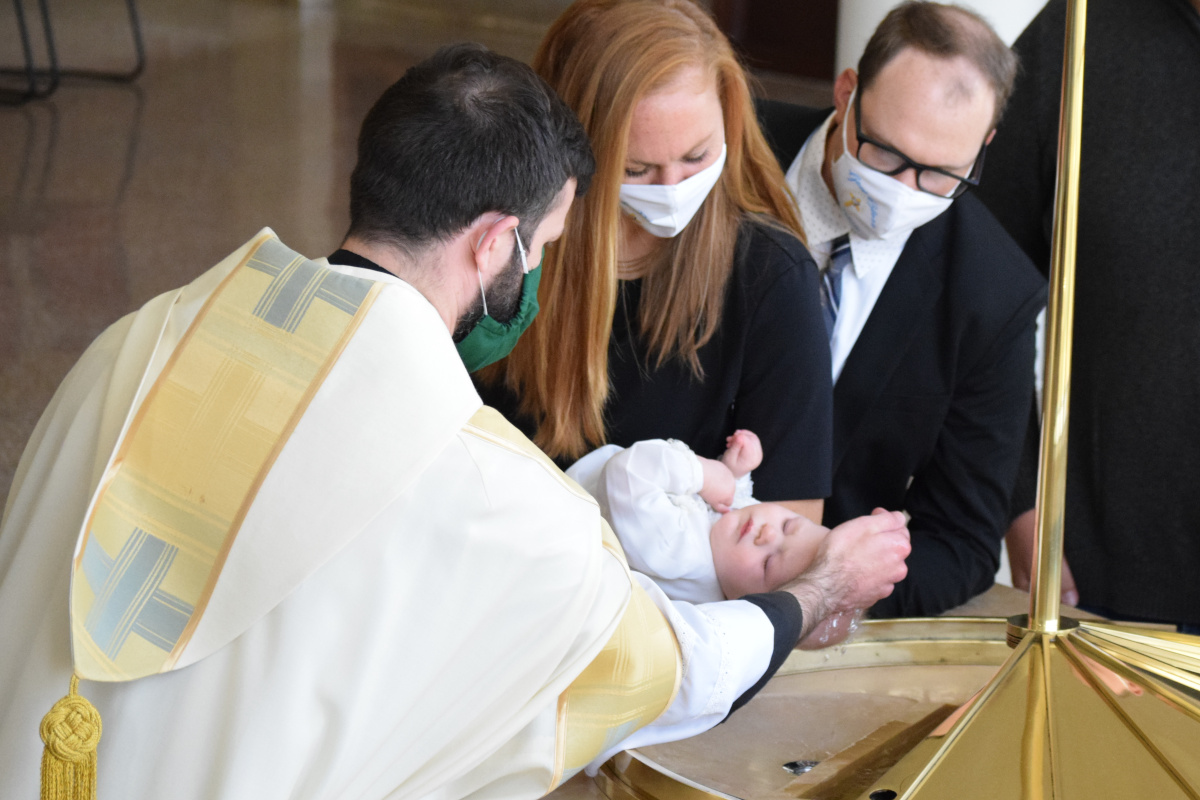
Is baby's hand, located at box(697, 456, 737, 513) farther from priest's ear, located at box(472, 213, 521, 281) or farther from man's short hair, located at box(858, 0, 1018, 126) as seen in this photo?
man's short hair, located at box(858, 0, 1018, 126)

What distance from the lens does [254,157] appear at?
751 cm

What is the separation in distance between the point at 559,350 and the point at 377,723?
3.27 ft

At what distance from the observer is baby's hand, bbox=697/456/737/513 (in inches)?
79.5

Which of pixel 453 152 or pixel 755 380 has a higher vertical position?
pixel 453 152

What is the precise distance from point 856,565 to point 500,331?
2.02ft

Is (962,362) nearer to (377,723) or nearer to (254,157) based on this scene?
(377,723)

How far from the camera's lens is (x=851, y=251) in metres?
2.33

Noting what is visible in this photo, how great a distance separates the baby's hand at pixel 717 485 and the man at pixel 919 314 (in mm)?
385

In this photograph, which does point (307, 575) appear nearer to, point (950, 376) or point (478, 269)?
point (478, 269)

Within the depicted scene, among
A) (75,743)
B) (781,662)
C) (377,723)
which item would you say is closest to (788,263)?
(781,662)

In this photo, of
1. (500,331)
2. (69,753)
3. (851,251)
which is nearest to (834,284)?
(851,251)

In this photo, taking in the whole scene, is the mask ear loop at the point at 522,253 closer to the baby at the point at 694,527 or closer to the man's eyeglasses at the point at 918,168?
the baby at the point at 694,527

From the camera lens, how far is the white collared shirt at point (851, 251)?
231cm

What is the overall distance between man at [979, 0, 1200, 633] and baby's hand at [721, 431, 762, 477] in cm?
92
